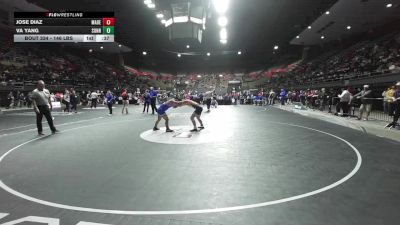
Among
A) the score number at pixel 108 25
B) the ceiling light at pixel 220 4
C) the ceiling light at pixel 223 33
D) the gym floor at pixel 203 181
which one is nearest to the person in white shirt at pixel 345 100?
the gym floor at pixel 203 181

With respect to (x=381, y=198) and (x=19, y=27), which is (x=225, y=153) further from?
(x=19, y=27)

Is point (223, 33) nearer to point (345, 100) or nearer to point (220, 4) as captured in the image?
point (220, 4)

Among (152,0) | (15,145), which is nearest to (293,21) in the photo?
(152,0)
